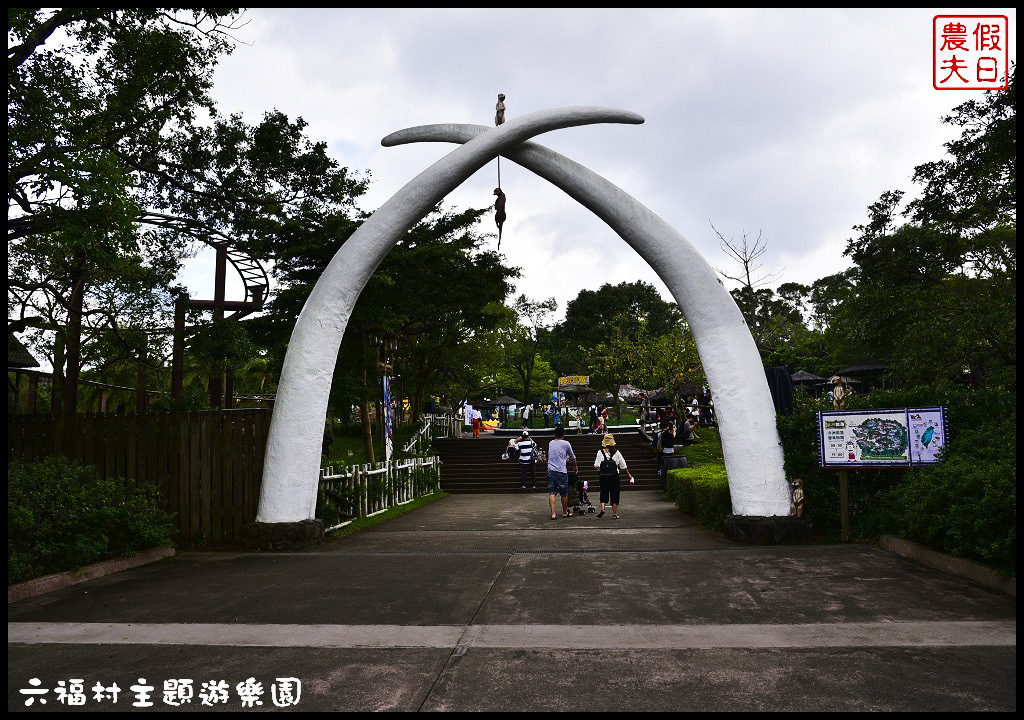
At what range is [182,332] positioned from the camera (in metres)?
12.0

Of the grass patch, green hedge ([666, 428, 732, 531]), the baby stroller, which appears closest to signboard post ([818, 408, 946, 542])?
green hedge ([666, 428, 732, 531])

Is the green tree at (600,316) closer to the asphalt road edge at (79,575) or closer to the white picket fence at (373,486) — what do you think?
the white picket fence at (373,486)

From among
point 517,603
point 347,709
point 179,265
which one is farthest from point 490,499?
point 347,709

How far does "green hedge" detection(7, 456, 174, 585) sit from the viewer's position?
6379 mm

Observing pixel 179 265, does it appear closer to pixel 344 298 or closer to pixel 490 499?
pixel 344 298

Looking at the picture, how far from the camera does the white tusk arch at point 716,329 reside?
8.28 metres

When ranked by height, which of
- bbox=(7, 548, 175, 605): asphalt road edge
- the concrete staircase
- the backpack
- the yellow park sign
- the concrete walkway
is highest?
the yellow park sign

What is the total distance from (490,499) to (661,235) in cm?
965

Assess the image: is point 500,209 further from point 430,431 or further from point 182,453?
point 430,431

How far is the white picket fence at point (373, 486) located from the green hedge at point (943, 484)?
6.91m

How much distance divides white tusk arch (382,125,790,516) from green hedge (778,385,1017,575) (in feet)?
1.25

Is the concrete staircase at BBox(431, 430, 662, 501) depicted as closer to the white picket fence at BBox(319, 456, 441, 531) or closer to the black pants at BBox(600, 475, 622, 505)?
the white picket fence at BBox(319, 456, 441, 531)

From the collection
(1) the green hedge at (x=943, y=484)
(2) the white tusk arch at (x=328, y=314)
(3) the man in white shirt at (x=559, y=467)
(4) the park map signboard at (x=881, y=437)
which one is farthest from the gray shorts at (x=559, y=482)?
(4) the park map signboard at (x=881, y=437)

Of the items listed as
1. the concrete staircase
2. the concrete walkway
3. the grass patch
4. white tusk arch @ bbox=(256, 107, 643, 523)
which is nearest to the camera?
the concrete walkway
